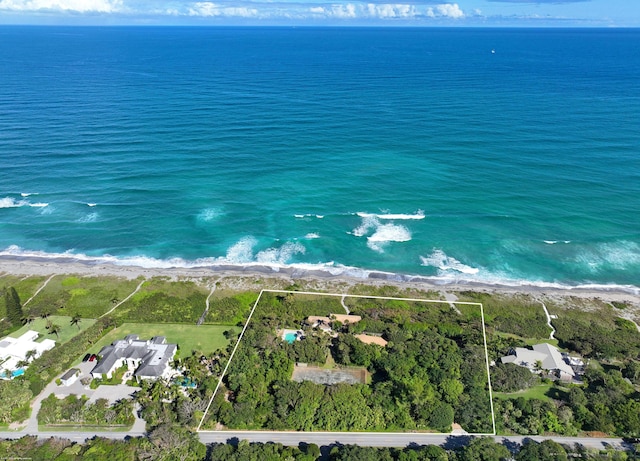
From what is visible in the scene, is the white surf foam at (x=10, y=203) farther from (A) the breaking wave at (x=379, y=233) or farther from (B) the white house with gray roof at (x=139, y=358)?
(A) the breaking wave at (x=379, y=233)

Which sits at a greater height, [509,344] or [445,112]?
[445,112]

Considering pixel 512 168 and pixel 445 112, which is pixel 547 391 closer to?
pixel 512 168

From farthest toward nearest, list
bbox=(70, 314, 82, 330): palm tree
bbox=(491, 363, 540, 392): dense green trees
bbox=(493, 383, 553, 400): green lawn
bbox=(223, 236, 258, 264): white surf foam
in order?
1. bbox=(223, 236, 258, 264): white surf foam
2. bbox=(70, 314, 82, 330): palm tree
3. bbox=(491, 363, 540, 392): dense green trees
4. bbox=(493, 383, 553, 400): green lawn

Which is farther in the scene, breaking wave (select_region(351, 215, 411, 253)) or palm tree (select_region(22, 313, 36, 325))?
breaking wave (select_region(351, 215, 411, 253))

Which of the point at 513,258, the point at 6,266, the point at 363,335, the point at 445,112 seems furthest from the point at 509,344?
the point at 445,112

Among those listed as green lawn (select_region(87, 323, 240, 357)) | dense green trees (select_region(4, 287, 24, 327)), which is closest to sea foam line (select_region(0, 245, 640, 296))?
dense green trees (select_region(4, 287, 24, 327))

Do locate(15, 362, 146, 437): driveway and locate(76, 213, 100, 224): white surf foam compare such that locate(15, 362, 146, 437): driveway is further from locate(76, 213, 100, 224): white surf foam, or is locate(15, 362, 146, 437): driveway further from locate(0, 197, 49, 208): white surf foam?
locate(0, 197, 49, 208): white surf foam

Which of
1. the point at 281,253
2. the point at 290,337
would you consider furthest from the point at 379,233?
the point at 290,337
